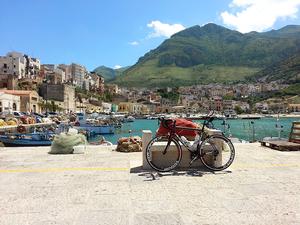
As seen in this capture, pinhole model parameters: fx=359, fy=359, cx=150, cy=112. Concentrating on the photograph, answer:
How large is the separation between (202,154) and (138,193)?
2549 mm

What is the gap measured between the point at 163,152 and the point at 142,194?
2.26 m

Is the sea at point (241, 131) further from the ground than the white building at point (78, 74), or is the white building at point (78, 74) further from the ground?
the white building at point (78, 74)

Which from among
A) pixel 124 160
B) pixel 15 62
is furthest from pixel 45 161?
pixel 15 62

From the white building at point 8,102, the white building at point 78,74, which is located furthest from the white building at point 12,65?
the white building at point 78,74

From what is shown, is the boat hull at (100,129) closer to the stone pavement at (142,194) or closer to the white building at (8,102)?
the white building at (8,102)

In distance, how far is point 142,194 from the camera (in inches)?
245

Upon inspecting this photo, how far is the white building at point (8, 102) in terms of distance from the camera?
73.6 m

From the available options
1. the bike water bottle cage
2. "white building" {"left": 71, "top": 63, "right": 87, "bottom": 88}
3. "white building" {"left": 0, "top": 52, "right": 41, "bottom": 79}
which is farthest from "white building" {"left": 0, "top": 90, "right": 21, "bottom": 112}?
"white building" {"left": 71, "top": 63, "right": 87, "bottom": 88}

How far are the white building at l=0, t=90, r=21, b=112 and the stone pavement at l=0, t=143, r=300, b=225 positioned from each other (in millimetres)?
66647

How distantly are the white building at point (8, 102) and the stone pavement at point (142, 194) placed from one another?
66647mm

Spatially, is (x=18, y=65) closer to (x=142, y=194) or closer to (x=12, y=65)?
(x=12, y=65)

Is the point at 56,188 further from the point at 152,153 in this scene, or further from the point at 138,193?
the point at 152,153

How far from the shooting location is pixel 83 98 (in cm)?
15525

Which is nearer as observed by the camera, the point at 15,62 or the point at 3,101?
the point at 3,101
